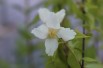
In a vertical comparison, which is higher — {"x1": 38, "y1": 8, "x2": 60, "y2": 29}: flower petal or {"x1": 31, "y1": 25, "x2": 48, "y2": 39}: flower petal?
{"x1": 38, "y1": 8, "x2": 60, "y2": 29}: flower petal

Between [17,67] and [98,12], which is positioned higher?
[98,12]

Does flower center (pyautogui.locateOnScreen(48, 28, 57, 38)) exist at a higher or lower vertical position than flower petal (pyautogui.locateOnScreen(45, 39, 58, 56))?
higher

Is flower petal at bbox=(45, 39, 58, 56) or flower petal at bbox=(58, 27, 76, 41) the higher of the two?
flower petal at bbox=(58, 27, 76, 41)

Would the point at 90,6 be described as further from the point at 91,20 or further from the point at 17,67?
the point at 17,67

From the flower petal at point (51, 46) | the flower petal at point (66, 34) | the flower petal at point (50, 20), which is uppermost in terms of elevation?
the flower petal at point (50, 20)

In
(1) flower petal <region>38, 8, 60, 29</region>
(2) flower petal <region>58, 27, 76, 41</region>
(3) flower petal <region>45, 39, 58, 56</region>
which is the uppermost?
(1) flower petal <region>38, 8, 60, 29</region>

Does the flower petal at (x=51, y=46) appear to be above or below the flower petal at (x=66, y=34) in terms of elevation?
below

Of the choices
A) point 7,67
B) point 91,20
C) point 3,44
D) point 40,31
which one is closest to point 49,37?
point 40,31

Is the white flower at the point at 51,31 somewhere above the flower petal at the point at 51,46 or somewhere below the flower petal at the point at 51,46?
above
